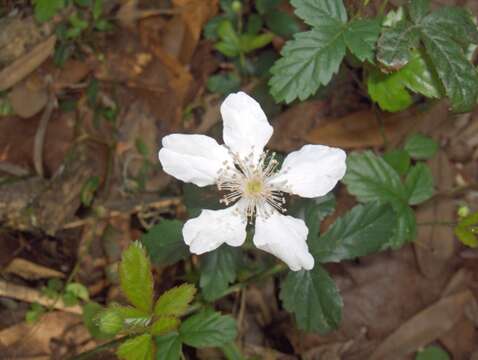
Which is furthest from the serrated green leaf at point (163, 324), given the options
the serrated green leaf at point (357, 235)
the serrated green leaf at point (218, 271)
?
the serrated green leaf at point (357, 235)

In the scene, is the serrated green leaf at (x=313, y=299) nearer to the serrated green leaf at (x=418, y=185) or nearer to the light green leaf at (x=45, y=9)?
the serrated green leaf at (x=418, y=185)

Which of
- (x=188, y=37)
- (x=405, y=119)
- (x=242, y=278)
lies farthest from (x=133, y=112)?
(x=405, y=119)

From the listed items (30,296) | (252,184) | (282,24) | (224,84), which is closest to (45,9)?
(224,84)

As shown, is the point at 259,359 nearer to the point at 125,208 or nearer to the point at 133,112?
the point at 125,208

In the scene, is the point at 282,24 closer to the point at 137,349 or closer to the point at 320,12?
the point at 320,12

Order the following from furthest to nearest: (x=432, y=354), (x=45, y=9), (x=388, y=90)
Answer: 1. (x=45, y=9)
2. (x=432, y=354)
3. (x=388, y=90)

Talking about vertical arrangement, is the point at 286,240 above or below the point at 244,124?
below
